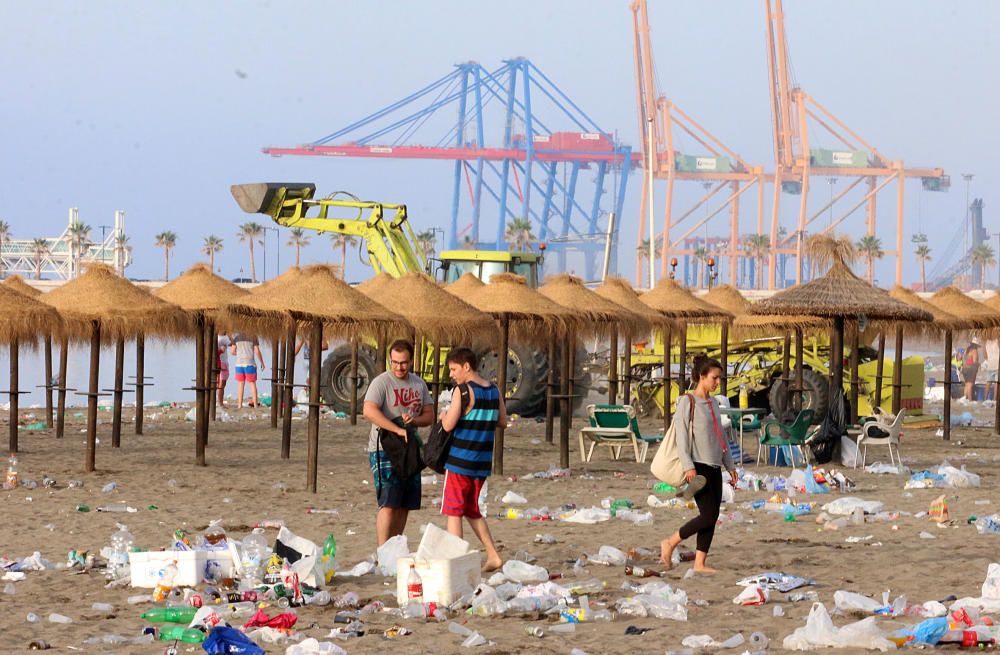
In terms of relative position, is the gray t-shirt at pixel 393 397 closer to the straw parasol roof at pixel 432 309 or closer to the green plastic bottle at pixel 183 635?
the green plastic bottle at pixel 183 635

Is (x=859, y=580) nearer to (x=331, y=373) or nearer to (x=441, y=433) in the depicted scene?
(x=441, y=433)

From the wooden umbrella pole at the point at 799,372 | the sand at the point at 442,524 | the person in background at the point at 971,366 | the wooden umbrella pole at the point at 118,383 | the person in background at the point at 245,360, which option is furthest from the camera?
the person in background at the point at 971,366

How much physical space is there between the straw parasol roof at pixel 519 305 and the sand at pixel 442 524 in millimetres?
1457

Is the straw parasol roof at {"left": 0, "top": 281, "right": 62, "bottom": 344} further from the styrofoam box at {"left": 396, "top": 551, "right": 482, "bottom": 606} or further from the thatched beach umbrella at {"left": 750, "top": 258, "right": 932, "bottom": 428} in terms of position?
the styrofoam box at {"left": 396, "top": 551, "right": 482, "bottom": 606}

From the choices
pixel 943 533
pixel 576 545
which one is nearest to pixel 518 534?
pixel 576 545

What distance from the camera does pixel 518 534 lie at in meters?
9.66

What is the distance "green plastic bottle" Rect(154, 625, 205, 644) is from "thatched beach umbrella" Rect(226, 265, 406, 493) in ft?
19.3

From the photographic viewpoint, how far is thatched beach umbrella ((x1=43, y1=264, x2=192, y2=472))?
14398 mm

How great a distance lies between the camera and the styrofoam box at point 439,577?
688cm

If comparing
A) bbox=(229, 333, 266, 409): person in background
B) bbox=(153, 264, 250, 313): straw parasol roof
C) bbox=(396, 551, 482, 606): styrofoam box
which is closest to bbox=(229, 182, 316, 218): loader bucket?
bbox=(229, 333, 266, 409): person in background

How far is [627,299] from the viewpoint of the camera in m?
19.0

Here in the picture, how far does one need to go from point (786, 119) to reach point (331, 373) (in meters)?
89.8

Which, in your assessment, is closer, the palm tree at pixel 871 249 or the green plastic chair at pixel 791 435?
the green plastic chair at pixel 791 435

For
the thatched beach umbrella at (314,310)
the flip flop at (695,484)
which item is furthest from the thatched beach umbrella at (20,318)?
the flip flop at (695,484)
